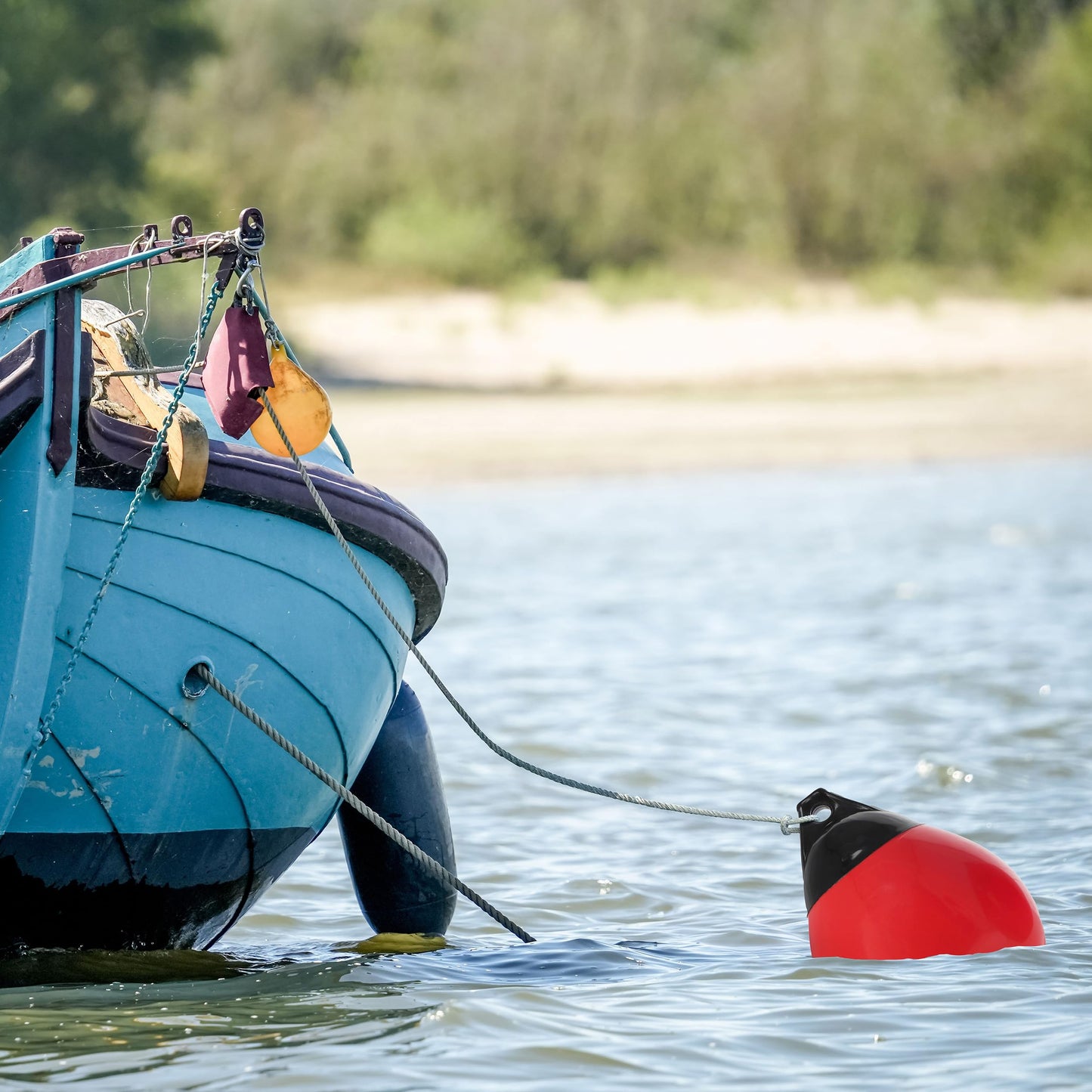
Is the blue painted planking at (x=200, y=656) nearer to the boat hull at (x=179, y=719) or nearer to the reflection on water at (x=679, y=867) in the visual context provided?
the boat hull at (x=179, y=719)

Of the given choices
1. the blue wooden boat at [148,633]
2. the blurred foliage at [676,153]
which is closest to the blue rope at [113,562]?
the blue wooden boat at [148,633]

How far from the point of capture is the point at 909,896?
13.1 ft

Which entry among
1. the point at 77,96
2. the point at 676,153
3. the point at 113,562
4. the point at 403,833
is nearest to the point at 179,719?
the point at 113,562

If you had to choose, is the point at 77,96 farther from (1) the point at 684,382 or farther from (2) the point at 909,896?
(2) the point at 909,896

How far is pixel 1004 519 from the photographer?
547 inches

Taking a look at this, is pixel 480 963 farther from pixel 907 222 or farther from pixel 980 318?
pixel 907 222

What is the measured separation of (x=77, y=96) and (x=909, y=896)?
1847cm

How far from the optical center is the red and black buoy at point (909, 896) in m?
3.98

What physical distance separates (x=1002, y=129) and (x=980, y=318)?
604 cm

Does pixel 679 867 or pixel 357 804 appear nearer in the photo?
pixel 357 804

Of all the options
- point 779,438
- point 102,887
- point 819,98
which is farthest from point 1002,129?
point 102,887

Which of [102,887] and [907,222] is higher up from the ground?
[907,222]

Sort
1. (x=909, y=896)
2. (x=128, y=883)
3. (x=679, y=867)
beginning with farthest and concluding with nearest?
(x=679, y=867), (x=909, y=896), (x=128, y=883)

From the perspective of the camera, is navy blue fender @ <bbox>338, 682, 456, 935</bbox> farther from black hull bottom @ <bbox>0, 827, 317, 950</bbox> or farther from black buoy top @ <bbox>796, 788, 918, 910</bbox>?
black buoy top @ <bbox>796, 788, 918, 910</bbox>
